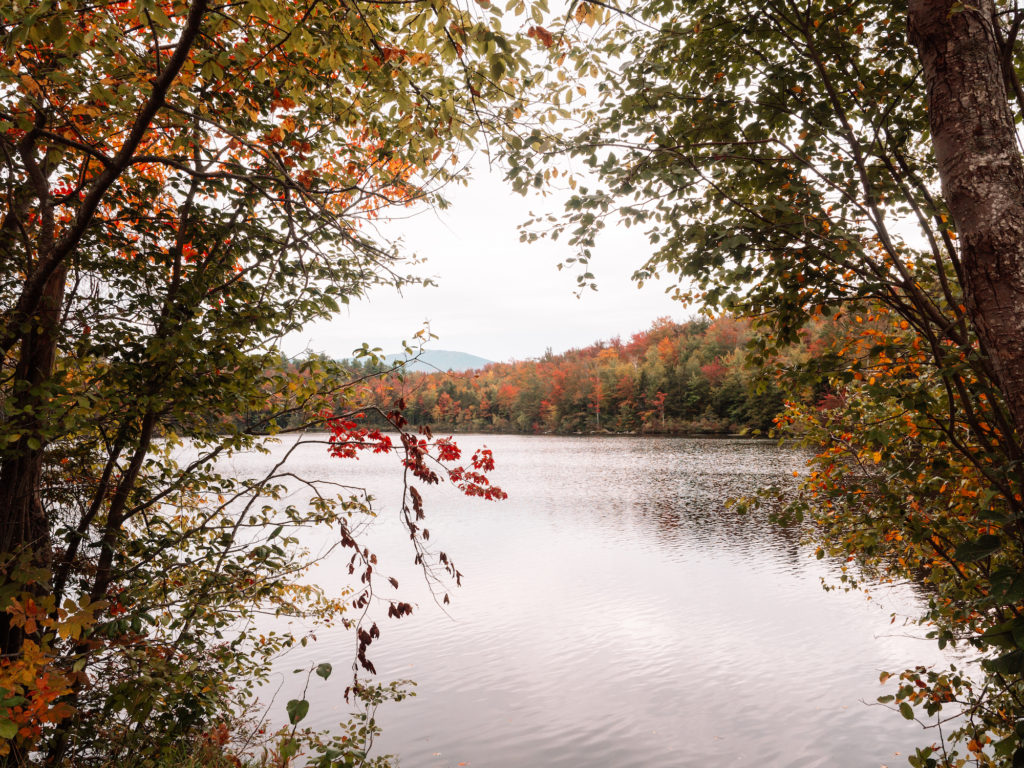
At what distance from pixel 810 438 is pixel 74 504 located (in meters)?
6.08

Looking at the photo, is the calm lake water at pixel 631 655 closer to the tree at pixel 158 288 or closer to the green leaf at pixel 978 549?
the tree at pixel 158 288

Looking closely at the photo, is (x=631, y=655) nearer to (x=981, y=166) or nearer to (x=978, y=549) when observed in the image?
(x=978, y=549)

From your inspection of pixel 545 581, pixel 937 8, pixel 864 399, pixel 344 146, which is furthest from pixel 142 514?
pixel 545 581

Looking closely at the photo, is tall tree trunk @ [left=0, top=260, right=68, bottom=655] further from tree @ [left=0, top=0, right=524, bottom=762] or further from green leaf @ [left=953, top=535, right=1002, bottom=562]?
green leaf @ [left=953, top=535, right=1002, bottom=562]

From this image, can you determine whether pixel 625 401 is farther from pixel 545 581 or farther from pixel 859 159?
pixel 859 159

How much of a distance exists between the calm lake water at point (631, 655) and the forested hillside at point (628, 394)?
4359 centimetres

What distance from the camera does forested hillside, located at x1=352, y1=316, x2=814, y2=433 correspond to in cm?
6925

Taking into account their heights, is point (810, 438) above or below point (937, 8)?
below

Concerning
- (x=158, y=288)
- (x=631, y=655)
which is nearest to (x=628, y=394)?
(x=631, y=655)

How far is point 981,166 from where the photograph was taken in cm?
210

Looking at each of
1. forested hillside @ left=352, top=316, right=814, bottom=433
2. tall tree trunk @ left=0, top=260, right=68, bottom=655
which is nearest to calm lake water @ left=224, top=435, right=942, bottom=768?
tall tree trunk @ left=0, top=260, right=68, bottom=655

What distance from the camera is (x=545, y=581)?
519 inches

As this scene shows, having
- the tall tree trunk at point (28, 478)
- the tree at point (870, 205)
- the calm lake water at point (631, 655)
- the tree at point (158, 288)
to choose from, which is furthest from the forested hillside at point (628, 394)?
the tall tree trunk at point (28, 478)

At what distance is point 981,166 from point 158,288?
475 cm
